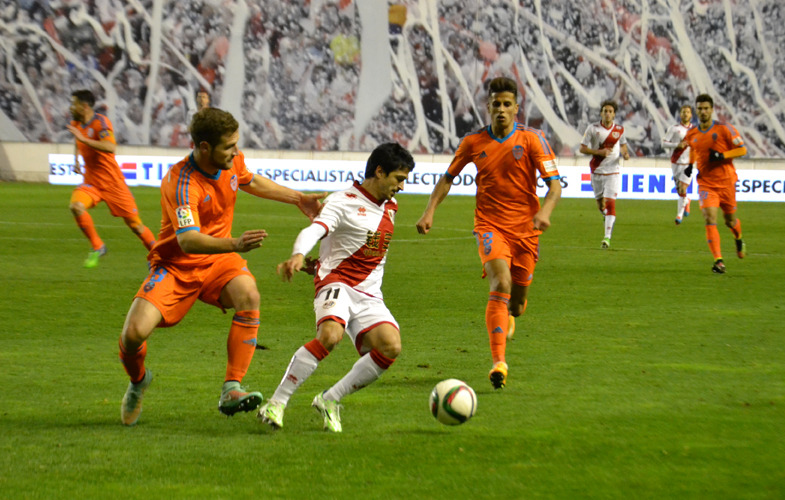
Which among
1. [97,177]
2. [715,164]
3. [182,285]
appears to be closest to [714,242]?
[715,164]

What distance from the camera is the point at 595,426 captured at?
5.42 meters

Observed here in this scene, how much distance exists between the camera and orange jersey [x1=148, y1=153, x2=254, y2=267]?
536 cm

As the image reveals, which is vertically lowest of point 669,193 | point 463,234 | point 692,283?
point 669,193

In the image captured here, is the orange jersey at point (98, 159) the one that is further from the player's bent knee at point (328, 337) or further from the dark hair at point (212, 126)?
the player's bent knee at point (328, 337)

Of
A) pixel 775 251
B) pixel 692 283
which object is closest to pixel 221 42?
pixel 775 251

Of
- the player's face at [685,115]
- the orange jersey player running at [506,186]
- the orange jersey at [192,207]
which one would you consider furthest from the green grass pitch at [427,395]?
the player's face at [685,115]

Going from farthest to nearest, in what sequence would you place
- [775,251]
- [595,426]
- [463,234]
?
1. [463,234]
2. [775,251]
3. [595,426]

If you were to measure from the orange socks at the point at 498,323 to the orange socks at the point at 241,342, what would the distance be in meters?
1.69

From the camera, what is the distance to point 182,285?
5.53 meters

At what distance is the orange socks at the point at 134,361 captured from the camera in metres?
5.39

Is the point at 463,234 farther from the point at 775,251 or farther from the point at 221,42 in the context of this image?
the point at 221,42

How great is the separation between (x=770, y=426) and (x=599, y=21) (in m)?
32.6

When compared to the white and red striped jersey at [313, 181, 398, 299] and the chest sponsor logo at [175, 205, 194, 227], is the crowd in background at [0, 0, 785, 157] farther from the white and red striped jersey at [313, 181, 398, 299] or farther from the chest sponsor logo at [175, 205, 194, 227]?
the chest sponsor logo at [175, 205, 194, 227]

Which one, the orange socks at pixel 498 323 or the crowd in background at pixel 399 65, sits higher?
the orange socks at pixel 498 323
